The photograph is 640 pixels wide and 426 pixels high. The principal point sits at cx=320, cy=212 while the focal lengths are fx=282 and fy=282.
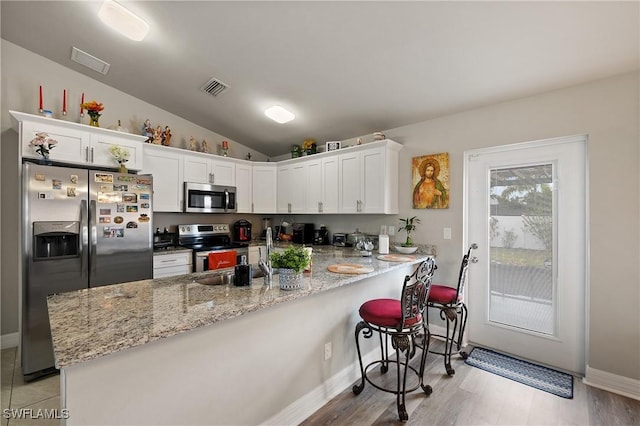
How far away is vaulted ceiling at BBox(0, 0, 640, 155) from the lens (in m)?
1.93

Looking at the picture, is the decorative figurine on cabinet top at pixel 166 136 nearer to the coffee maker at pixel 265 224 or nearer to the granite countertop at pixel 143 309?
the coffee maker at pixel 265 224

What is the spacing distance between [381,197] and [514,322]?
6.10 ft

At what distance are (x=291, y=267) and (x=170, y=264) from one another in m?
2.47

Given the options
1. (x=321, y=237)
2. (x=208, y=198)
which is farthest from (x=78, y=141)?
(x=321, y=237)

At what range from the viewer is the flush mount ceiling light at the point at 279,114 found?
3.42 m

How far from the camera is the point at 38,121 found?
2.64 m

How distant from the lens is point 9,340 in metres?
2.96

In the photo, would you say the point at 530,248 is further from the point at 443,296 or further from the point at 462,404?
the point at 462,404

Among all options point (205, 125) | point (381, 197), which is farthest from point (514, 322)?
point (205, 125)

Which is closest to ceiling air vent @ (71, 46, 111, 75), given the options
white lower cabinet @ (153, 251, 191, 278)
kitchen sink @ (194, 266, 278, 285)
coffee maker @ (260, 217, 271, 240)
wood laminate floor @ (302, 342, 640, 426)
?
white lower cabinet @ (153, 251, 191, 278)

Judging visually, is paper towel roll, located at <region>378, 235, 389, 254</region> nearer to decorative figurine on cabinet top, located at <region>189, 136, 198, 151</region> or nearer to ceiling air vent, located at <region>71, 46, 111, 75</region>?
decorative figurine on cabinet top, located at <region>189, 136, 198, 151</region>

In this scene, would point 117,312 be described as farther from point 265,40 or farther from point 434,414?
point 265,40

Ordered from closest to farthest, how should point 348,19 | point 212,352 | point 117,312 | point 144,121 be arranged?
point 117,312, point 212,352, point 348,19, point 144,121

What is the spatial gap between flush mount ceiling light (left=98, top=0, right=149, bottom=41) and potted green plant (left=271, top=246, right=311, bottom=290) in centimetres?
233
